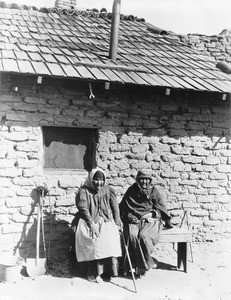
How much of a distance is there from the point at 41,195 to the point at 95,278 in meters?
1.47

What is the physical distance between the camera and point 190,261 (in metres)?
6.41

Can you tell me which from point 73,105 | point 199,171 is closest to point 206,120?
point 199,171

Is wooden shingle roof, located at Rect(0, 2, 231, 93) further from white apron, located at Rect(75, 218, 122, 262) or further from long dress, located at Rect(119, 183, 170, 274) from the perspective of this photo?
white apron, located at Rect(75, 218, 122, 262)

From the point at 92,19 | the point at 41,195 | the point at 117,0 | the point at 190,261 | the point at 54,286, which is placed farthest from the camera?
the point at 92,19

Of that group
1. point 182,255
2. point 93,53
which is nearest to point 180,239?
point 182,255

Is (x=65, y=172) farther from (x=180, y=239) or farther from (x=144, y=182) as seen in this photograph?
(x=180, y=239)

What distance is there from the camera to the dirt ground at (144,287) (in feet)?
15.9

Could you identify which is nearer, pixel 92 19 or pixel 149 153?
pixel 149 153

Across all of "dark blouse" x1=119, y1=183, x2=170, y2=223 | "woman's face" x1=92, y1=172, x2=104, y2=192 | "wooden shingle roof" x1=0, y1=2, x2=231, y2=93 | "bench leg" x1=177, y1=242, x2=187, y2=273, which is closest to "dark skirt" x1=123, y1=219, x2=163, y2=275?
"dark blouse" x1=119, y1=183, x2=170, y2=223

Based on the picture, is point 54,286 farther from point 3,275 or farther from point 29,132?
point 29,132

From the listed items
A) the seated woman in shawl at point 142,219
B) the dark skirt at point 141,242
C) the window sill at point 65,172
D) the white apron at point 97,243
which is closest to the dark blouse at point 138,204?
the seated woman in shawl at point 142,219

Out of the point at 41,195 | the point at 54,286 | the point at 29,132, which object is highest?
the point at 29,132

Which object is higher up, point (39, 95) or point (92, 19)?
point (92, 19)

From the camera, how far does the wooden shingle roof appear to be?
583 centimetres
